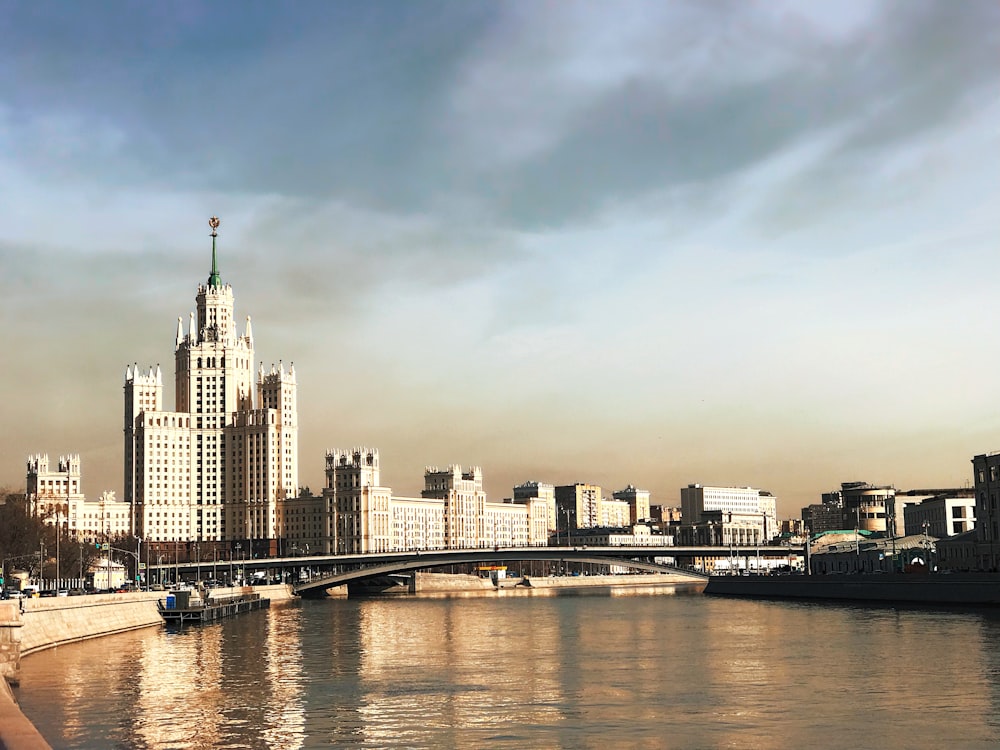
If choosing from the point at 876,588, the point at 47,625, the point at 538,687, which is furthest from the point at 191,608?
the point at 876,588

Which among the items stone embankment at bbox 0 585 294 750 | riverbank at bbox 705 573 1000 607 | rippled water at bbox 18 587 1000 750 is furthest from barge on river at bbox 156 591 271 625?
riverbank at bbox 705 573 1000 607

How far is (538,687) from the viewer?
203 ft

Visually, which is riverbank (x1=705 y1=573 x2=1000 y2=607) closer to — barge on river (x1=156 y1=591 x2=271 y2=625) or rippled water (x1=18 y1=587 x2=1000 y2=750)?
rippled water (x1=18 y1=587 x2=1000 y2=750)

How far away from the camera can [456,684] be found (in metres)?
63.8

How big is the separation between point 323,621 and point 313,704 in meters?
69.9

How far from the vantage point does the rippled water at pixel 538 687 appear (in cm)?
4722

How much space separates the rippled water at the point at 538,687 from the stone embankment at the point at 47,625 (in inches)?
57.8

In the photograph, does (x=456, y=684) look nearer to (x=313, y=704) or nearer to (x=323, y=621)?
(x=313, y=704)

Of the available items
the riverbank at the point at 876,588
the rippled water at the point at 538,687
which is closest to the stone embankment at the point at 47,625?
the rippled water at the point at 538,687

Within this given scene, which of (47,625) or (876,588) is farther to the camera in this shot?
(876,588)

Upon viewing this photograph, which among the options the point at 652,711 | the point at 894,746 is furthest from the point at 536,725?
the point at 894,746

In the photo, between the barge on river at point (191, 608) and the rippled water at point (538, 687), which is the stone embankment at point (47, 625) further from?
the rippled water at point (538, 687)

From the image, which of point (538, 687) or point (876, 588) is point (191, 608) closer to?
point (538, 687)

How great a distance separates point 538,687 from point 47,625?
127ft
